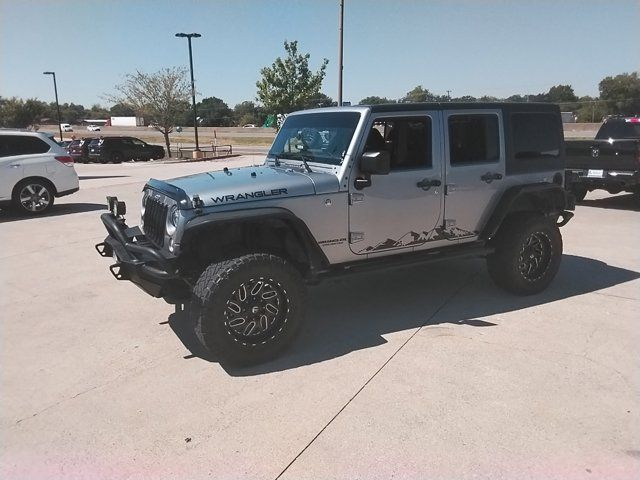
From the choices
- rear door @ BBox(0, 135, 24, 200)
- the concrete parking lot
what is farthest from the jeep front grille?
rear door @ BBox(0, 135, 24, 200)

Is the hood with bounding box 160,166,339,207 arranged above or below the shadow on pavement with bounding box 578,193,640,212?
above

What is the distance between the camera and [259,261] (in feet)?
12.0

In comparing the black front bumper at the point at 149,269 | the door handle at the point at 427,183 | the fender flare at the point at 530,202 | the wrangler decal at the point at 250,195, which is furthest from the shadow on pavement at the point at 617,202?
the black front bumper at the point at 149,269

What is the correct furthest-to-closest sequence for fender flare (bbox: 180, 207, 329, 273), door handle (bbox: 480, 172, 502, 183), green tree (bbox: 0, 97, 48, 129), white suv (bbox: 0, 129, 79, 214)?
green tree (bbox: 0, 97, 48, 129) < white suv (bbox: 0, 129, 79, 214) < door handle (bbox: 480, 172, 502, 183) < fender flare (bbox: 180, 207, 329, 273)

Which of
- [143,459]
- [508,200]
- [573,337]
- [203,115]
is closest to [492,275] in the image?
[508,200]

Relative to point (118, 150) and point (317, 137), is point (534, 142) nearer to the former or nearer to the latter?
point (317, 137)

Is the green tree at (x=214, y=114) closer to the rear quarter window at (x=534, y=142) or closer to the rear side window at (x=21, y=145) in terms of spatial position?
the rear side window at (x=21, y=145)

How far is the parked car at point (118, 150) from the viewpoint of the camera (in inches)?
1096

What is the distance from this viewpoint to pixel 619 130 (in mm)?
10500

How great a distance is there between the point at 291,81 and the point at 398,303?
30608 millimetres

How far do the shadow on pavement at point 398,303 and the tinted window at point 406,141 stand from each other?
1.29 m

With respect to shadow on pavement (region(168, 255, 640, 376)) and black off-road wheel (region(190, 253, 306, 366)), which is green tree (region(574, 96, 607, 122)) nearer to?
shadow on pavement (region(168, 255, 640, 376))

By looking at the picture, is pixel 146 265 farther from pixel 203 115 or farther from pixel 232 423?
pixel 203 115

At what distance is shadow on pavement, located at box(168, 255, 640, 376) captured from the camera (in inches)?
161
